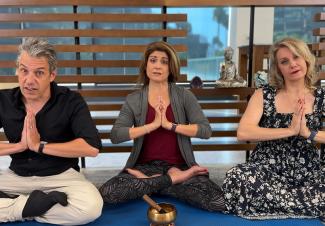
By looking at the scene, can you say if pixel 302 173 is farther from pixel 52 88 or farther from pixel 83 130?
pixel 52 88

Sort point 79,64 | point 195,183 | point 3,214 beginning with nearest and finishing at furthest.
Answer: point 3,214, point 195,183, point 79,64

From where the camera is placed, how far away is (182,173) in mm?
2393

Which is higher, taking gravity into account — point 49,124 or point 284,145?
point 49,124

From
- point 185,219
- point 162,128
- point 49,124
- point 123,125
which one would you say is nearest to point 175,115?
point 162,128

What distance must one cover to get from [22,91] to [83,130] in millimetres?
412

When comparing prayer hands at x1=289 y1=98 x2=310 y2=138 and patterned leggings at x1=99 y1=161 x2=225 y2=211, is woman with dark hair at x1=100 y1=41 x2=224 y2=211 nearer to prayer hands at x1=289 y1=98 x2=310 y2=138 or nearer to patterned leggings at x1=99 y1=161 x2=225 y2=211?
patterned leggings at x1=99 y1=161 x2=225 y2=211

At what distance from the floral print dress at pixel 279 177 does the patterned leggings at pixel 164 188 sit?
0.10 metres

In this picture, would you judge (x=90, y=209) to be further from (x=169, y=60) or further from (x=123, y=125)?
(x=169, y=60)

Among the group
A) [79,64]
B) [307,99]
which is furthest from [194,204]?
[79,64]

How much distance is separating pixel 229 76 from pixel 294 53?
0.93m

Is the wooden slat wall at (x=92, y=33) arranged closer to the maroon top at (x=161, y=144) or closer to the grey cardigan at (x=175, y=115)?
the grey cardigan at (x=175, y=115)

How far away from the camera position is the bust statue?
3074 millimetres

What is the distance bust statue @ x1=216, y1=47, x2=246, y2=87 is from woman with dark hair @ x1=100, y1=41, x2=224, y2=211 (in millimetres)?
583

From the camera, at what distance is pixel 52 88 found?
2.20 m
